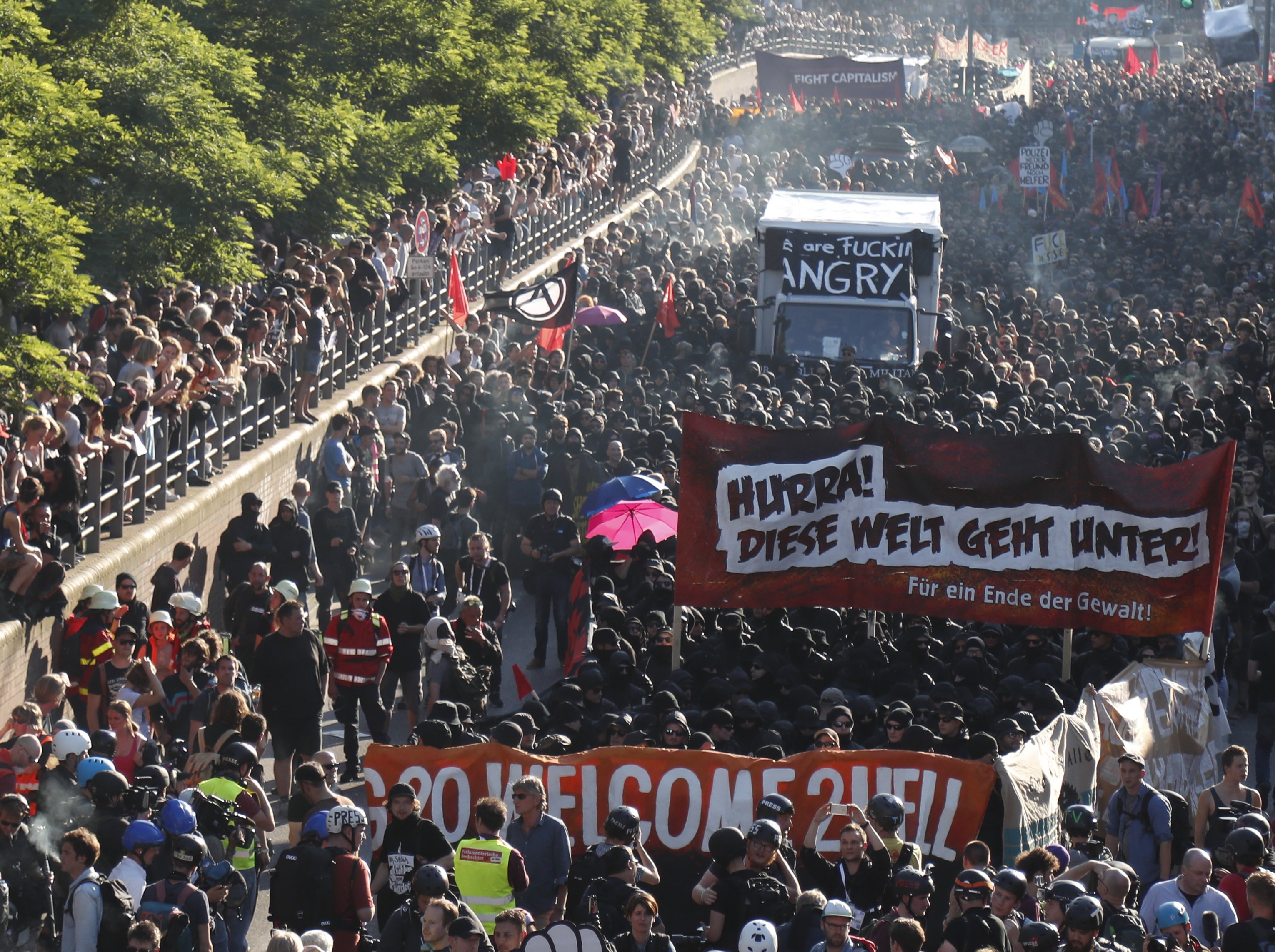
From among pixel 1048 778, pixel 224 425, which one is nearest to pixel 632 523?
pixel 224 425

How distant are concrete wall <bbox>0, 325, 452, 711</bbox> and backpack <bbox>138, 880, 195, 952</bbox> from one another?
5067 millimetres

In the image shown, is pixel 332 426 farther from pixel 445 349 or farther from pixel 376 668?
pixel 445 349

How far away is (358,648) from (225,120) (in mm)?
8916

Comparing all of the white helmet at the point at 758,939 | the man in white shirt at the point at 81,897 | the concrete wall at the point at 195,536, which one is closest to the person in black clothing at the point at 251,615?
the concrete wall at the point at 195,536

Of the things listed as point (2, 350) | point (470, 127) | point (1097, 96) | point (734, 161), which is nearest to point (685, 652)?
point (2, 350)

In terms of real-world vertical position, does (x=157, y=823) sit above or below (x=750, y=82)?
above

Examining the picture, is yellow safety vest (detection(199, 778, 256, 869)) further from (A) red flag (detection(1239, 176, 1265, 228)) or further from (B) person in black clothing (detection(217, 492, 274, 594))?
(A) red flag (detection(1239, 176, 1265, 228))

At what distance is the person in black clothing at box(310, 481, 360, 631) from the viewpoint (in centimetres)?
1647

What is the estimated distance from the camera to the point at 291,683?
1251 centimetres

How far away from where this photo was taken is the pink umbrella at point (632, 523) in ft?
53.1

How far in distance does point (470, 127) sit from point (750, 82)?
1668 inches

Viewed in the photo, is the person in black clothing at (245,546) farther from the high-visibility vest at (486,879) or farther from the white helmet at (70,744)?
the high-visibility vest at (486,879)

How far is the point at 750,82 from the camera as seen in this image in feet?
238

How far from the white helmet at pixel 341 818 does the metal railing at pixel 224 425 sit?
6023mm
